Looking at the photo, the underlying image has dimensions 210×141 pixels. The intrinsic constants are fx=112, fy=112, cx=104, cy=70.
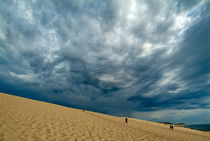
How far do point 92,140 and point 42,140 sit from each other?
361 centimetres

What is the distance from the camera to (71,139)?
26.6 feet

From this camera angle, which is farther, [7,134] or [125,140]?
[125,140]

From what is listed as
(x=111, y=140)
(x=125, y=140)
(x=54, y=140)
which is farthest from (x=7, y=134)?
(x=125, y=140)

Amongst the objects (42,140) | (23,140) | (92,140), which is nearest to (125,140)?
(92,140)

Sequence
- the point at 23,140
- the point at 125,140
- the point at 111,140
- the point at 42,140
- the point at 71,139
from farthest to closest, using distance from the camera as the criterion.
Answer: the point at 125,140 → the point at 111,140 → the point at 71,139 → the point at 42,140 → the point at 23,140

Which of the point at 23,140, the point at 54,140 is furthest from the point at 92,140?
the point at 23,140

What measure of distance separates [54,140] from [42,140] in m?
0.73

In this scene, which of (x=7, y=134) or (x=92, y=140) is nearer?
(x=7, y=134)

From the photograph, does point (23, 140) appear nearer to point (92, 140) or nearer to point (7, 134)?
point (7, 134)

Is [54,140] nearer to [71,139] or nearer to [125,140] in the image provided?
[71,139]

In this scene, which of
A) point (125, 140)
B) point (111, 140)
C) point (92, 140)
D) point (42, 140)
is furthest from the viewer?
point (125, 140)

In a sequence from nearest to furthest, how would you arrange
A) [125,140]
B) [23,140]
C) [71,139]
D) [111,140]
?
[23,140] → [71,139] → [111,140] → [125,140]

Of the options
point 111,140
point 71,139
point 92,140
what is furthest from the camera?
point 111,140

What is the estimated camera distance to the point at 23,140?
21.3ft
